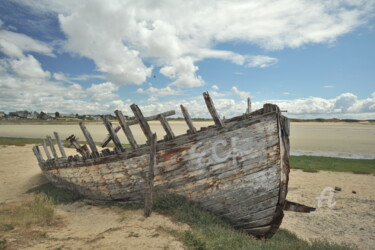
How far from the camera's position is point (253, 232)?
689 cm

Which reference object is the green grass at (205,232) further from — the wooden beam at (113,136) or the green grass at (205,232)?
the wooden beam at (113,136)

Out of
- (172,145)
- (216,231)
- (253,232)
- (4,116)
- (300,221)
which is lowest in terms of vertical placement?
(300,221)

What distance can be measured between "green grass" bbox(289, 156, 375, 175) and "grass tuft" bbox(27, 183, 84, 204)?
14698 mm

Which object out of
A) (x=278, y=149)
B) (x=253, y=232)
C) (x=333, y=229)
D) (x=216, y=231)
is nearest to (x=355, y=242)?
(x=333, y=229)

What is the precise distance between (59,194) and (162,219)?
19.7ft

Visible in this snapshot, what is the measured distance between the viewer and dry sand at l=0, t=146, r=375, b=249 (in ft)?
18.6

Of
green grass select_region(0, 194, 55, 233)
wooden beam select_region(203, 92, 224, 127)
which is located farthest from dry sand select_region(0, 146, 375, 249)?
wooden beam select_region(203, 92, 224, 127)

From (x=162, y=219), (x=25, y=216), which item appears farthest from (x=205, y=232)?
(x=25, y=216)

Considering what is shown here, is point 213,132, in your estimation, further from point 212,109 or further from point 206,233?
point 206,233

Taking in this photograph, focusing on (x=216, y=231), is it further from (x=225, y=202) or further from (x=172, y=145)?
(x=172, y=145)

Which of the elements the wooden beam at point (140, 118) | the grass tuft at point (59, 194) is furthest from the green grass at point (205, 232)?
the grass tuft at point (59, 194)

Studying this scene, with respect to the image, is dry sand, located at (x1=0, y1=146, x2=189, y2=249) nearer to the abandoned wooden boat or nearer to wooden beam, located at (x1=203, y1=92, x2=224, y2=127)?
the abandoned wooden boat

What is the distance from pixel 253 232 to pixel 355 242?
12.6 ft

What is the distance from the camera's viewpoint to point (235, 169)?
6586mm
